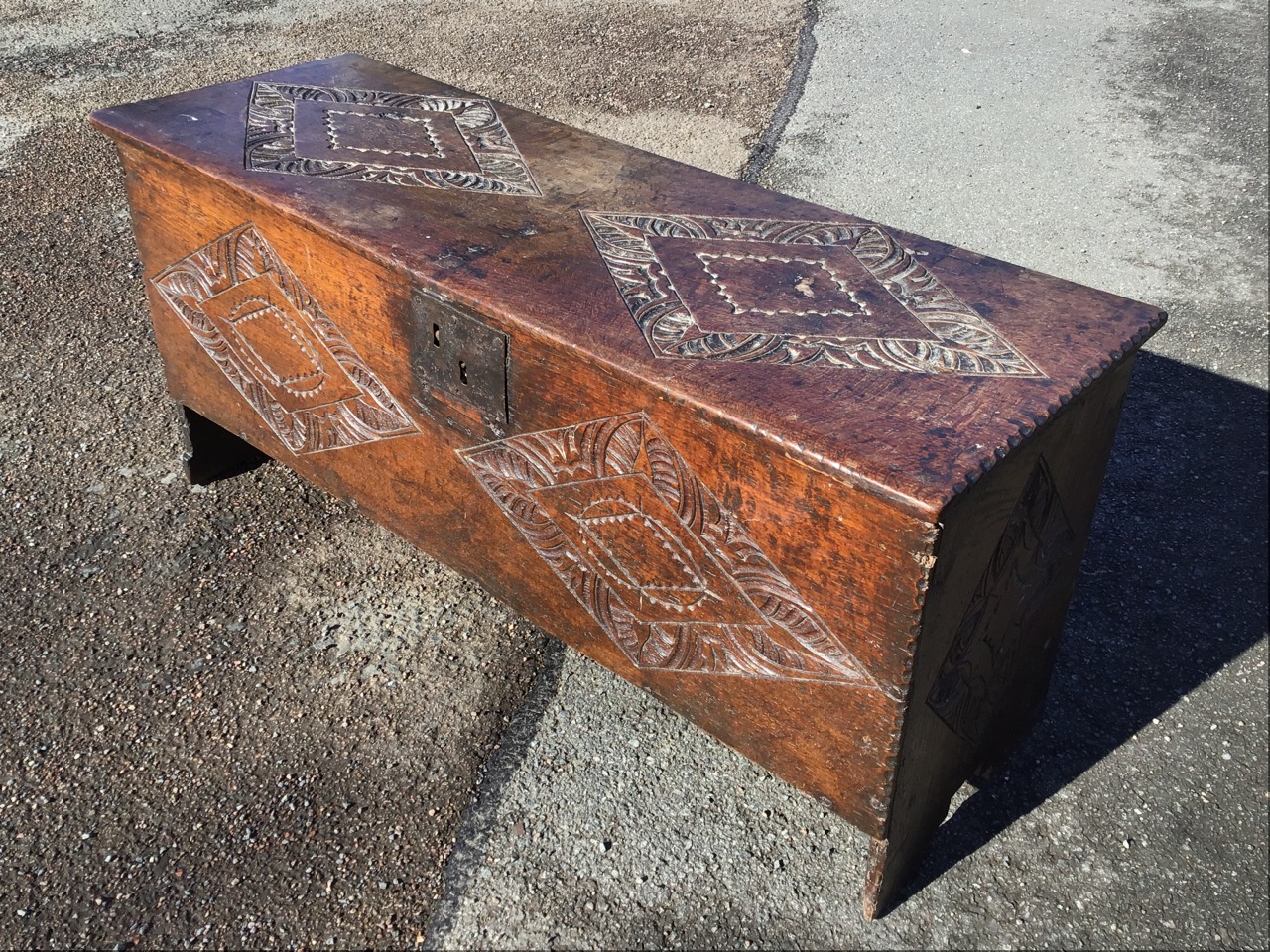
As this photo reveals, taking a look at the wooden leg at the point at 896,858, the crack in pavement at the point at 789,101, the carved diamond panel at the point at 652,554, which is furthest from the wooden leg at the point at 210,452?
the crack in pavement at the point at 789,101

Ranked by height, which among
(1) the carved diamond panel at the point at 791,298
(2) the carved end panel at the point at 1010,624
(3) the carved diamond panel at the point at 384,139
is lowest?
(2) the carved end panel at the point at 1010,624

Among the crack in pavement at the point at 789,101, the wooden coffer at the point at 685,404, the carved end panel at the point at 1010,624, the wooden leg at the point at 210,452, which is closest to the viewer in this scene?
the wooden coffer at the point at 685,404

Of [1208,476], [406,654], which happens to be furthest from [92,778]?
[1208,476]

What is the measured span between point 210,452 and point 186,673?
644 mm

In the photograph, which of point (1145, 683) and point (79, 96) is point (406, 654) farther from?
point (79, 96)

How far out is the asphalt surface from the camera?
181 centimetres

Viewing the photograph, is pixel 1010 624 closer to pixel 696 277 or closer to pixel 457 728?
pixel 696 277

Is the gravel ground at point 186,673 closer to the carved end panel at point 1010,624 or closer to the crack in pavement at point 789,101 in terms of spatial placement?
the carved end panel at point 1010,624

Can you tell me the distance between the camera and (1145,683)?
2291 millimetres

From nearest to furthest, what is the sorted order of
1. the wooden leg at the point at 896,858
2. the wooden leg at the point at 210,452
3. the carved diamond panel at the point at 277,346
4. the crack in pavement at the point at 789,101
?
the wooden leg at the point at 896,858
the carved diamond panel at the point at 277,346
the wooden leg at the point at 210,452
the crack in pavement at the point at 789,101

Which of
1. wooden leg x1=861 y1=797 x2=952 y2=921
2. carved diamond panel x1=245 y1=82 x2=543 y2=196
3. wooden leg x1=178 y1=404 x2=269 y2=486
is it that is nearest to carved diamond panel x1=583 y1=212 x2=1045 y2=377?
carved diamond panel x1=245 y1=82 x2=543 y2=196

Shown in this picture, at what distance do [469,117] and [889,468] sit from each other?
153 cm

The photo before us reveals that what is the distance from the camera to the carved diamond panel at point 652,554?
1605 mm

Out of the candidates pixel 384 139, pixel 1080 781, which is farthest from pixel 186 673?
pixel 1080 781
